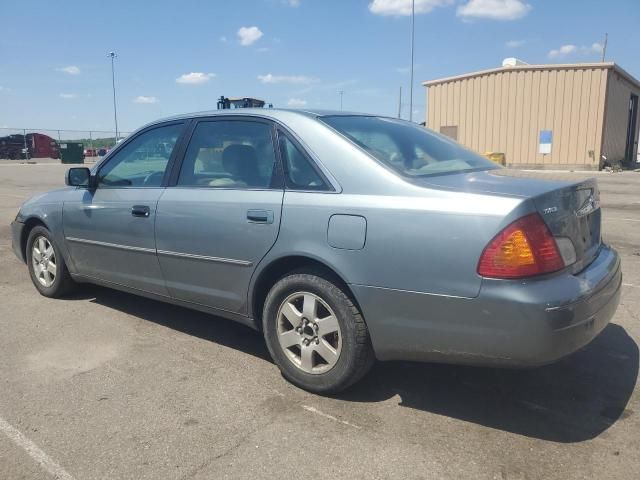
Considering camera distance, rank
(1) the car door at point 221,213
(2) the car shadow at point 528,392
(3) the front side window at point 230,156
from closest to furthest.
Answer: (2) the car shadow at point 528,392 → (1) the car door at point 221,213 → (3) the front side window at point 230,156

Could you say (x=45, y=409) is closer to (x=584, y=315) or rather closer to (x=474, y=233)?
(x=474, y=233)

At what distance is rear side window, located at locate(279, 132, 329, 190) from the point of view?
3.12m

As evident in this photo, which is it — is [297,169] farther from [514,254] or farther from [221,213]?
[514,254]

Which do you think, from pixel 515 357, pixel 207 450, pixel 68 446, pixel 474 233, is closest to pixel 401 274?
pixel 474 233

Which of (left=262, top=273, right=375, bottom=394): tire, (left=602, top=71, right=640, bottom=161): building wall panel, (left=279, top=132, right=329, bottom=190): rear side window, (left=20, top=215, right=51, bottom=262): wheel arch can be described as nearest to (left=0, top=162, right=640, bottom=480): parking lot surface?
(left=262, top=273, right=375, bottom=394): tire

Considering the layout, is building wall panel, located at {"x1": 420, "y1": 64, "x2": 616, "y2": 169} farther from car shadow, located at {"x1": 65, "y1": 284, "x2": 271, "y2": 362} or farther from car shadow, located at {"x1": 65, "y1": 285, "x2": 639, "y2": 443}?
car shadow, located at {"x1": 65, "y1": 284, "x2": 271, "y2": 362}

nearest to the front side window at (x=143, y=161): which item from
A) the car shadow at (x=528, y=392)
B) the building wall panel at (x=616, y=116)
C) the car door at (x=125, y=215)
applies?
the car door at (x=125, y=215)

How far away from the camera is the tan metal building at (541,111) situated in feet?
85.1

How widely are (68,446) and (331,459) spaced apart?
1.26m

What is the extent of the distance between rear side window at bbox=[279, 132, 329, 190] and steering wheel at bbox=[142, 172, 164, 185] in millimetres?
1083

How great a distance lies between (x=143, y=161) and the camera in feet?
13.8

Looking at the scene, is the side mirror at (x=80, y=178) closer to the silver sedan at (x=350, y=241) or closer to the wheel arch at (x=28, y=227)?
the silver sedan at (x=350, y=241)

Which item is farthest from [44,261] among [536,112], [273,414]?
[536,112]

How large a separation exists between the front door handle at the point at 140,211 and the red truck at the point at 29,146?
4649cm
